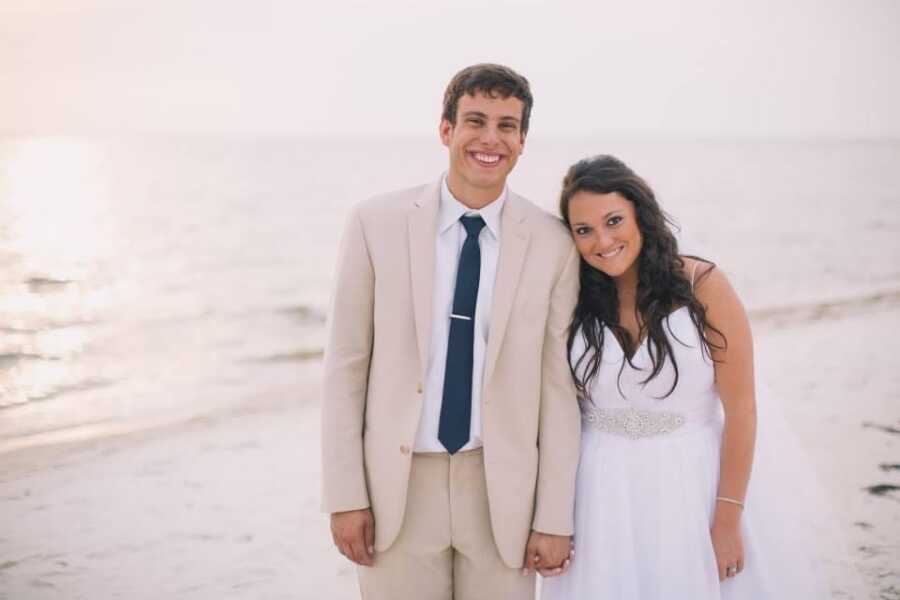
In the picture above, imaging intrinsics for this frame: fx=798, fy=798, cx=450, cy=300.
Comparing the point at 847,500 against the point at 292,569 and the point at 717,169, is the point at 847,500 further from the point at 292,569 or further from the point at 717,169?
the point at 717,169

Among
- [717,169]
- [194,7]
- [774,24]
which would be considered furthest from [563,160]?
[194,7]

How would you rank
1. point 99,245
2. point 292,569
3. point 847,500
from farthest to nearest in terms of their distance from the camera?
point 99,245
point 847,500
point 292,569

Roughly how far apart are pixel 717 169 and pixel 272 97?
92.2 feet

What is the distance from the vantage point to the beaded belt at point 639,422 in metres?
2.76

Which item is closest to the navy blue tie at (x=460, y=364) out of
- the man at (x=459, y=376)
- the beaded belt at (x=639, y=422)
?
the man at (x=459, y=376)

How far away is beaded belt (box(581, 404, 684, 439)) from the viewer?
9.05ft

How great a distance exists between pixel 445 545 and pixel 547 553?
34 cm

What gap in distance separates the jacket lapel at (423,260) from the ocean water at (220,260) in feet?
22.2

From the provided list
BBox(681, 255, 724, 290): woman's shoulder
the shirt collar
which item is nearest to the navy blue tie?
the shirt collar

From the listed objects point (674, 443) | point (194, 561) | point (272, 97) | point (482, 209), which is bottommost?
point (194, 561)

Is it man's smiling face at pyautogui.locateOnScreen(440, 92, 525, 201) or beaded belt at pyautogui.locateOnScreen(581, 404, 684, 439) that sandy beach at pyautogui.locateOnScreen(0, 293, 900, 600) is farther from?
man's smiling face at pyautogui.locateOnScreen(440, 92, 525, 201)

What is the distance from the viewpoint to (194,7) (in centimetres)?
4466

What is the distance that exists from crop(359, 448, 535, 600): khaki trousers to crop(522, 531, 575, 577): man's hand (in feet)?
0.24

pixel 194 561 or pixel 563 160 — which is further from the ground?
pixel 563 160
